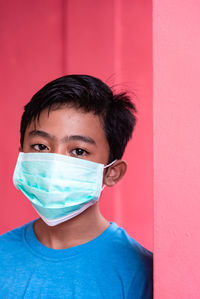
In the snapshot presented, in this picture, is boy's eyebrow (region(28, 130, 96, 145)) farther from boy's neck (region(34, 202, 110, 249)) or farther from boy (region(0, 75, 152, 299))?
boy's neck (region(34, 202, 110, 249))

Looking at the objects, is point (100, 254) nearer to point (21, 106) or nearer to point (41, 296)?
point (41, 296)

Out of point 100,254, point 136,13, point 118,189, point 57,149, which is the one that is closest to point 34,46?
point 136,13

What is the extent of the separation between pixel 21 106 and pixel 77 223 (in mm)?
1164

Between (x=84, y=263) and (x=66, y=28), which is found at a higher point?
(x=66, y=28)

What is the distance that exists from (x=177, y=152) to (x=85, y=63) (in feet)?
4.78

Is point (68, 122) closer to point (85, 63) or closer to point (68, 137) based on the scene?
point (68, 137)

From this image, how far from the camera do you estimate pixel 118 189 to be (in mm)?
2129

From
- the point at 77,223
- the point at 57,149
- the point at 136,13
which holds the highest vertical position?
the point at 136,13

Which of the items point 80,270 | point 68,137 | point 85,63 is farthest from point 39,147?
point 85,63

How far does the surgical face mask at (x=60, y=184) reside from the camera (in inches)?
45.6

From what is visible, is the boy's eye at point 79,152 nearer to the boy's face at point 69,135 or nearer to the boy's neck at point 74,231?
the boy's face at point 69,135

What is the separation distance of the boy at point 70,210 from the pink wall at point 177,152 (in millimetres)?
294

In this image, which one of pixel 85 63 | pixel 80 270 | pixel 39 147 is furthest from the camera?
pixel 85 63

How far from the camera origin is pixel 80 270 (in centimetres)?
113
